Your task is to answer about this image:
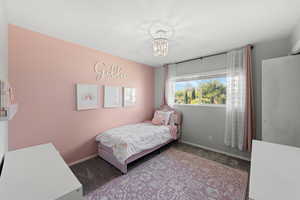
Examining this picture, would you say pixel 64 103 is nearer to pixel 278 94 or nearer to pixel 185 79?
pixel 185 79

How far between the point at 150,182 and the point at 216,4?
8.60 ft

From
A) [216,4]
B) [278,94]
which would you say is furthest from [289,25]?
[216,4]

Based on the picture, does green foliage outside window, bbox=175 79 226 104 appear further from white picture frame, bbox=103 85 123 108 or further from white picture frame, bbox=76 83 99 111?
white picture frame, bbox=76 83 99 111

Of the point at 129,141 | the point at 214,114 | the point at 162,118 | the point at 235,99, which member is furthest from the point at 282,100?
the point at 129,141

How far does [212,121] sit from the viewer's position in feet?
9.71

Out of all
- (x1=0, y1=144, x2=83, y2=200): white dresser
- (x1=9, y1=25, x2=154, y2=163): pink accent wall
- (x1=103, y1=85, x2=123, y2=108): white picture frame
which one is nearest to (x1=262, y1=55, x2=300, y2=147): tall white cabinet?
(x1=0, y1=144, x2=83, y2=200): white dresser

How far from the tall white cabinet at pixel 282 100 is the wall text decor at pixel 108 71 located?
9.83ft

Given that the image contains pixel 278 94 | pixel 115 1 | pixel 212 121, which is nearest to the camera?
pixel 115 1

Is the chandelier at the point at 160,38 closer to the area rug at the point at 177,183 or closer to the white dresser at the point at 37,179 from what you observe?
the white dresser at the point at 37,179

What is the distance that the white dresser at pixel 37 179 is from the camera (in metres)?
0.68

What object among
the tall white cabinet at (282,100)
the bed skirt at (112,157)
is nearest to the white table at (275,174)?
the tall white cabinet at (282,100)

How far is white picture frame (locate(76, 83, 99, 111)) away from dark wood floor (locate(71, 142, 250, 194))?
45.3 inches

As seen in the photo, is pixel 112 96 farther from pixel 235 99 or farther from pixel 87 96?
pixel 235 99

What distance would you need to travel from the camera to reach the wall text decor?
270 centimetres
